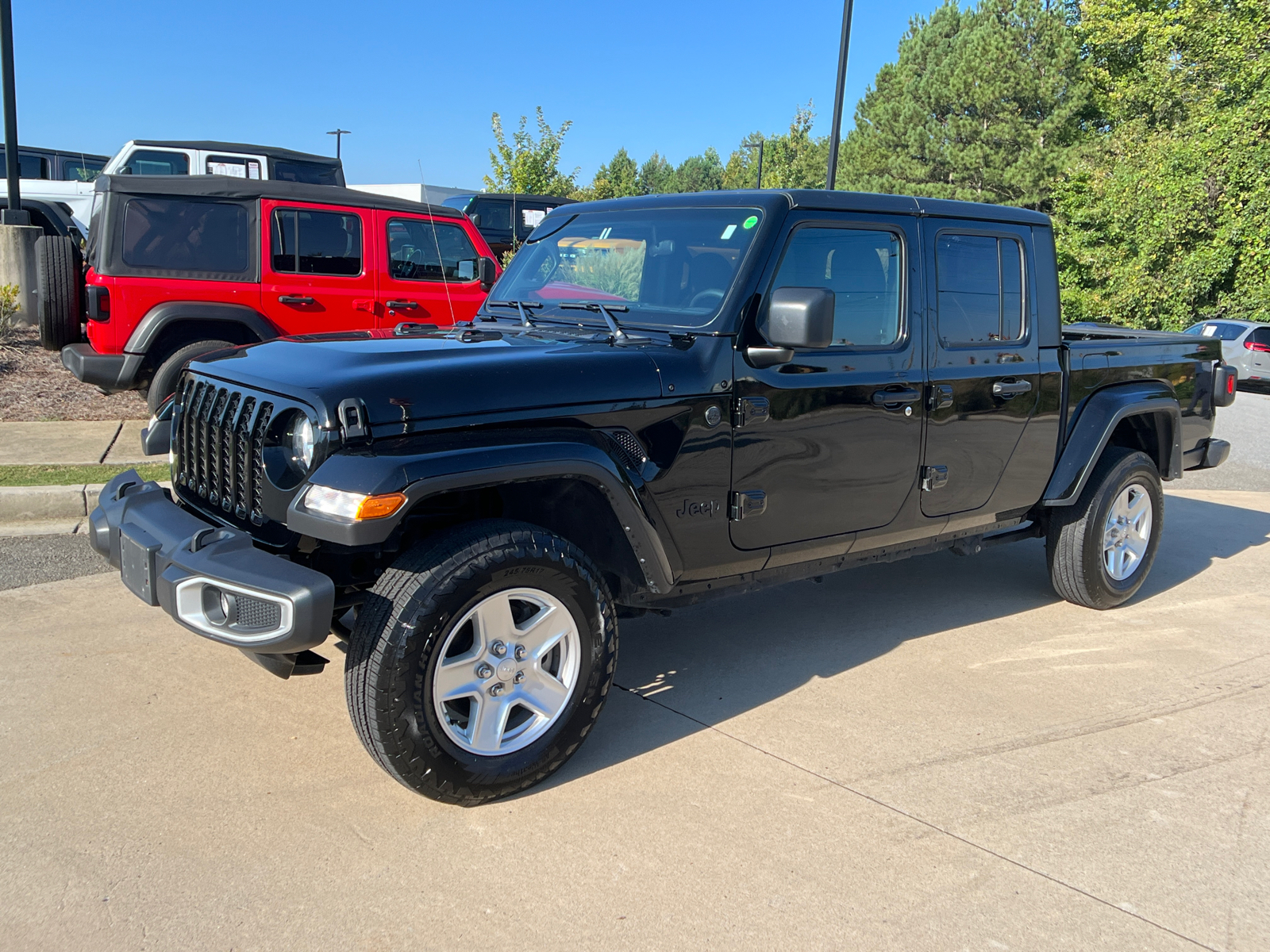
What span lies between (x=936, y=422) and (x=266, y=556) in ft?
8.87

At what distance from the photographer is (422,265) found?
9047 mm

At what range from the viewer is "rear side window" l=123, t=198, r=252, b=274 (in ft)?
26.0

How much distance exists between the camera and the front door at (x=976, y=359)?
171 inches

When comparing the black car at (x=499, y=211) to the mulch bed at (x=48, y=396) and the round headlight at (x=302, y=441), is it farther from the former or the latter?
the round headlight at (x=302, y=441)

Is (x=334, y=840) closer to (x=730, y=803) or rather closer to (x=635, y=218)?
(x=730, y=803)

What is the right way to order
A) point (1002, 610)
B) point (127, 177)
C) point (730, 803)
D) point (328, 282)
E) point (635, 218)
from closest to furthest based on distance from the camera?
point (730, 803)
point (635, 218)
point (1002, 610)
point (127, 177)
point (328, 282)

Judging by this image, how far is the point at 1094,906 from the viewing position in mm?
2799

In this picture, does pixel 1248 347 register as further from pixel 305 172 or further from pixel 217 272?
pixel 217 272

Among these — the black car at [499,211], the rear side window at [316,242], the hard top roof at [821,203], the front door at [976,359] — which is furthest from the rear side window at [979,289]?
the black car at [499,211]

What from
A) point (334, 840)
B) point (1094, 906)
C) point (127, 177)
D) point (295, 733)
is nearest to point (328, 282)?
point (127, 177)

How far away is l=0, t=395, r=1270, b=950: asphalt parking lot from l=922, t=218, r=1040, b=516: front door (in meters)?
0.86

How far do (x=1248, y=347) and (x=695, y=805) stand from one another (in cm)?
2084

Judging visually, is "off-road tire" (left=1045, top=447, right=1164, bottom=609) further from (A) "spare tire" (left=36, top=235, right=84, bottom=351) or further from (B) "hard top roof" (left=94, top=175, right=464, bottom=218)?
(A) "spare tire" (left=36, top=235, right=84, bottom=351)

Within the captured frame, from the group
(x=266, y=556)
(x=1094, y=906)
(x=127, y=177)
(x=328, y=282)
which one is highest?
(x=127, y=177)
